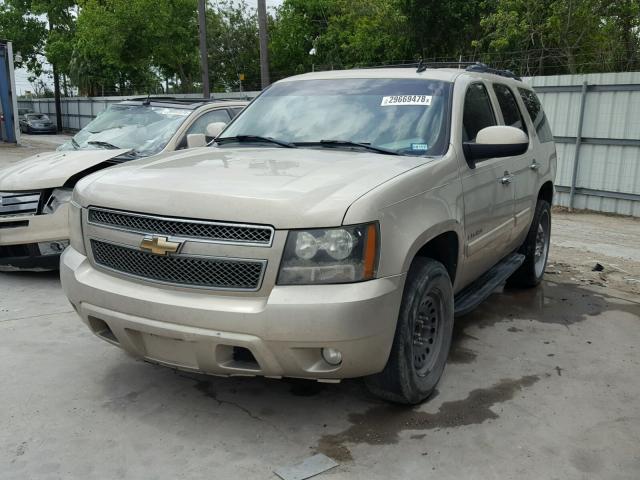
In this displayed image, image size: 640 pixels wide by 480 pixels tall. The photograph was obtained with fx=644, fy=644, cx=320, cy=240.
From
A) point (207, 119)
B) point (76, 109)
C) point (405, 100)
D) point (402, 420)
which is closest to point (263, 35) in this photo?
point (207, 119)

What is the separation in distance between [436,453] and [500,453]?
1.03ft

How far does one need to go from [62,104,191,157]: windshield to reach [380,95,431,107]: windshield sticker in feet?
9.89

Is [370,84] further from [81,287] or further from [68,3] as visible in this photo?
[68,3]

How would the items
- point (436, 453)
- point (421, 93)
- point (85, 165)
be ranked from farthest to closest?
point (85, 165) < point (421, 93) < point (436, 453)

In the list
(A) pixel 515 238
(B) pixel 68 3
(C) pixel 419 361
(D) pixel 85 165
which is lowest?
(C) pixel 419 361

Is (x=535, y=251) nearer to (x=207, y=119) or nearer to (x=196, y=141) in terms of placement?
(x=196, y=141)

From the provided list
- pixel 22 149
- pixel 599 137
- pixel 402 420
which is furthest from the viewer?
pixel 22 149

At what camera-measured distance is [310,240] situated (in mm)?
2934

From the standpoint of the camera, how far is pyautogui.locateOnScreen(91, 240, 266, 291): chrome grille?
2973 mm

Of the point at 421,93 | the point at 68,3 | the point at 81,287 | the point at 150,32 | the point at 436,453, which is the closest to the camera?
the point at 436,453

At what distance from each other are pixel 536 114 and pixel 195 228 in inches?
159

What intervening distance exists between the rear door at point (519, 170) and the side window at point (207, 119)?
318cm

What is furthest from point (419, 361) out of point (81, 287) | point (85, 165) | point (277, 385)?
point (85, 165)

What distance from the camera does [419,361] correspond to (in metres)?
3.63
